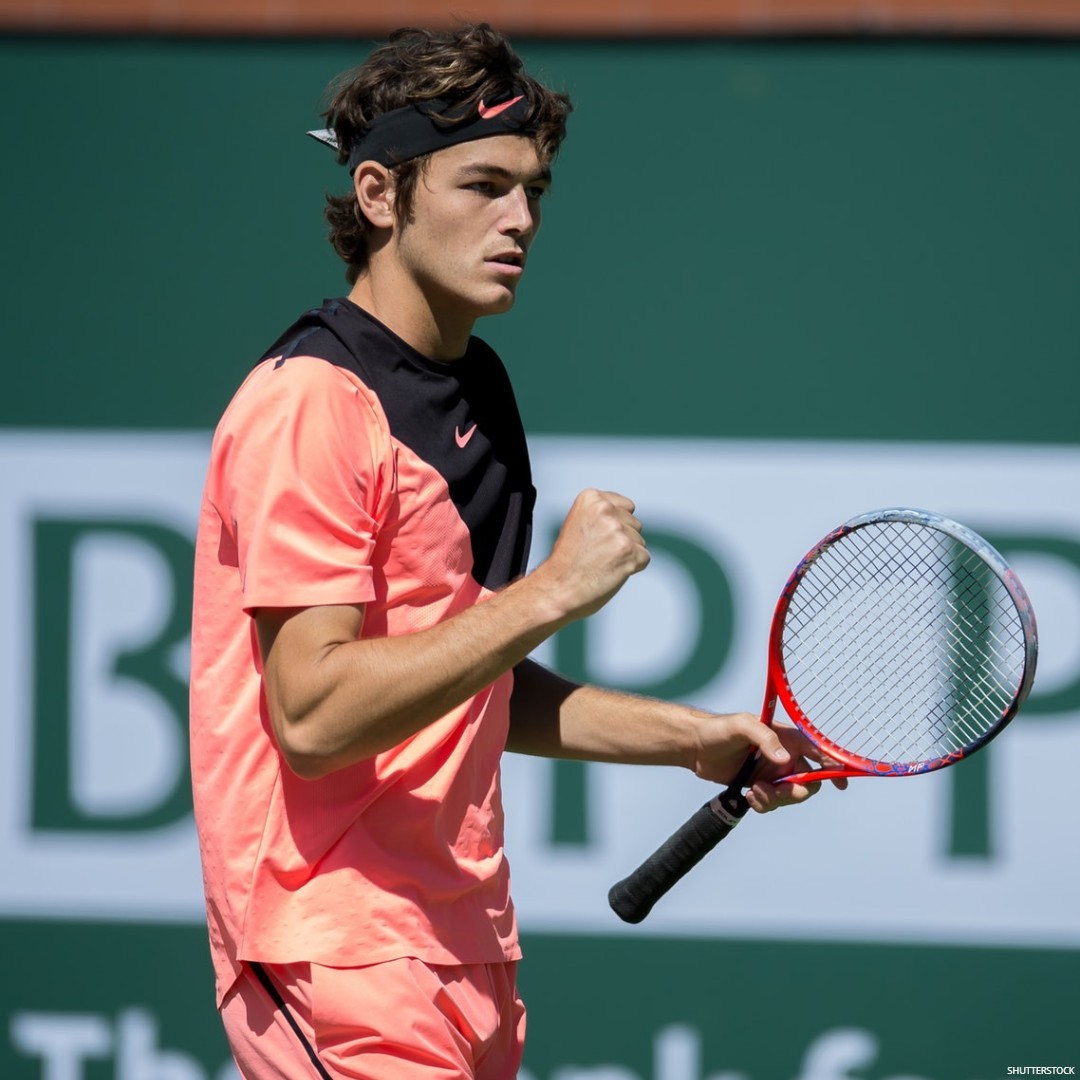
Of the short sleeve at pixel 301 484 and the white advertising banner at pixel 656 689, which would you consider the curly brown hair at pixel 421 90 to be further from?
the white advertising banner at pixel 656 689

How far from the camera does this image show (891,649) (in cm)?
270

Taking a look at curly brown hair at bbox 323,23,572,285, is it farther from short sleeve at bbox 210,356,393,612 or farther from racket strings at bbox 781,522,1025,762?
racket strings at bbox 781,522,1025,762

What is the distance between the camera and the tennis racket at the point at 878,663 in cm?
A: 211

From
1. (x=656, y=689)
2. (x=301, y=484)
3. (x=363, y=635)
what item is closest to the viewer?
(x=301, y=484)

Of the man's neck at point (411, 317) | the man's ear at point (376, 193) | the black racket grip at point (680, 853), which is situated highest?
the man's ear at point (376, 193)

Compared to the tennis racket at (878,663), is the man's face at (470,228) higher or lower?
higher

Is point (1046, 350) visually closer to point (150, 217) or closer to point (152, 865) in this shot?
point (150, 217)

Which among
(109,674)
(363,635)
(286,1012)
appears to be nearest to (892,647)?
(363,635)

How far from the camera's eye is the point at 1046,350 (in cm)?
356

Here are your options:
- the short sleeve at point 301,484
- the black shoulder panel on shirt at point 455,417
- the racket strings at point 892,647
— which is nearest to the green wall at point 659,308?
the racket strings at point 892,647

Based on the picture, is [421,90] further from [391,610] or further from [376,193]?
[391,610]

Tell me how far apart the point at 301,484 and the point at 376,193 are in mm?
495

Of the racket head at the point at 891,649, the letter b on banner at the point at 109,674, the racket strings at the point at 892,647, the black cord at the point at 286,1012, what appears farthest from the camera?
the letter b on banner at the point at 109,674

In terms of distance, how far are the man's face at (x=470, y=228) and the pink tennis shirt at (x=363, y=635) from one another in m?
0.10
